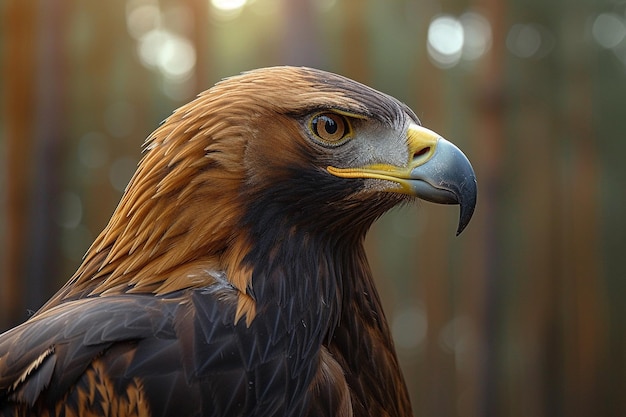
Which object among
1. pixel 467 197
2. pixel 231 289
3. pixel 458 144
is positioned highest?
pixel 458 144

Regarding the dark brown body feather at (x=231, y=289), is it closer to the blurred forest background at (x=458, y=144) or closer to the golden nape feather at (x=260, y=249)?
the golden nape feather at (x=260, y=249)

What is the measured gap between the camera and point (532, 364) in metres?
4.60

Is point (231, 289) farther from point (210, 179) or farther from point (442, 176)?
point (442, 176)

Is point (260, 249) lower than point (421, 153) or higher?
lower

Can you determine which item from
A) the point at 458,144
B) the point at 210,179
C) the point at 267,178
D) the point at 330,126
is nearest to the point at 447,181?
the point at 330,126

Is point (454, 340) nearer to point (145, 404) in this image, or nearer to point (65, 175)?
point (65, 175)

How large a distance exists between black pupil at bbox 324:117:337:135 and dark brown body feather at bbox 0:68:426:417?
0.13ft

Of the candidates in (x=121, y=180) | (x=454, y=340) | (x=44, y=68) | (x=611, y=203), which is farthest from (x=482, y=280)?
(x=44, y=68)

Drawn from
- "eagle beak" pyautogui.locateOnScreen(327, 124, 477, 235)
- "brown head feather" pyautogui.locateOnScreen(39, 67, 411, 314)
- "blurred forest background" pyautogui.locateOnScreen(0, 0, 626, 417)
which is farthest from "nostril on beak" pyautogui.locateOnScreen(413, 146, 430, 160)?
"blurred forest background" pyautogui.locateOnScreen(0, 0, 626, 417)

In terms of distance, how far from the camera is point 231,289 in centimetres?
155

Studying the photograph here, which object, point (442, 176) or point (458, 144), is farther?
point (458, 144)

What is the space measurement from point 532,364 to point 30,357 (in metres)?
3.77

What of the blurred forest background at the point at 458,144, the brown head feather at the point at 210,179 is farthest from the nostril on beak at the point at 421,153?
the blurred forest background at the point at 458,144

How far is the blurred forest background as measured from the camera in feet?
14.4
